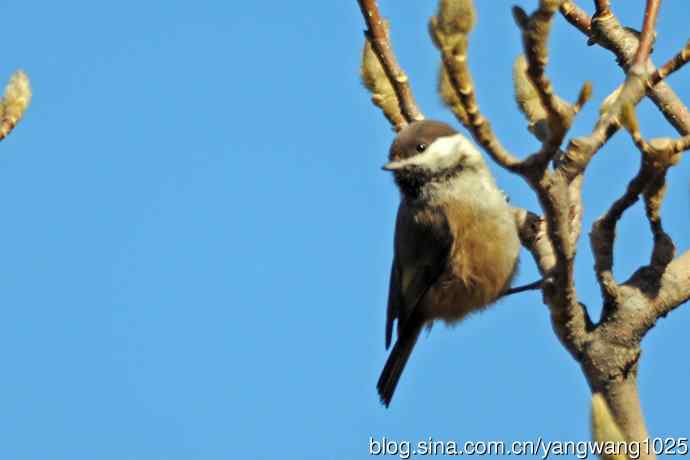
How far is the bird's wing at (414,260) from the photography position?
599 cm

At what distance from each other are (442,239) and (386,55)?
1941 mm

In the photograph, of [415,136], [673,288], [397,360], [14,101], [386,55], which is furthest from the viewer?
[397,360]

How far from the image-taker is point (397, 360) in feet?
20.6

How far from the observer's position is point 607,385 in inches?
123

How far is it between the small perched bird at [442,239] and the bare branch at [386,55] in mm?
649

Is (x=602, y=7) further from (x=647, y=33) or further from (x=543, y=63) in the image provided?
(x=543, y=63)

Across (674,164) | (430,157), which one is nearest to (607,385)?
(674,164)

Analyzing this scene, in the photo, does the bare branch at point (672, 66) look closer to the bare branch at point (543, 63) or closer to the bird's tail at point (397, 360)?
the bare branch at point (543, 63)

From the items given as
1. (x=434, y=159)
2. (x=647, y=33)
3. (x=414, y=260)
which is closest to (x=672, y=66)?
(x=647, y=33)

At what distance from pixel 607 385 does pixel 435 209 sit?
2917 mm

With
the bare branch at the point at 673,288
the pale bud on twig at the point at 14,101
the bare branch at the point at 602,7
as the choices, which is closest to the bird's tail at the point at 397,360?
the bare branch at the point at 602,7

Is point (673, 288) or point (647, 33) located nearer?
point (647, 33)

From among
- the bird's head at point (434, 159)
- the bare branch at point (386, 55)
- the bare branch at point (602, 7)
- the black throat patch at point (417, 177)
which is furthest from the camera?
the black throat patch at point (417, 177)

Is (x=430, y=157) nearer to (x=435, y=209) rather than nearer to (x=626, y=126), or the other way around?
(x=435, y=209)
